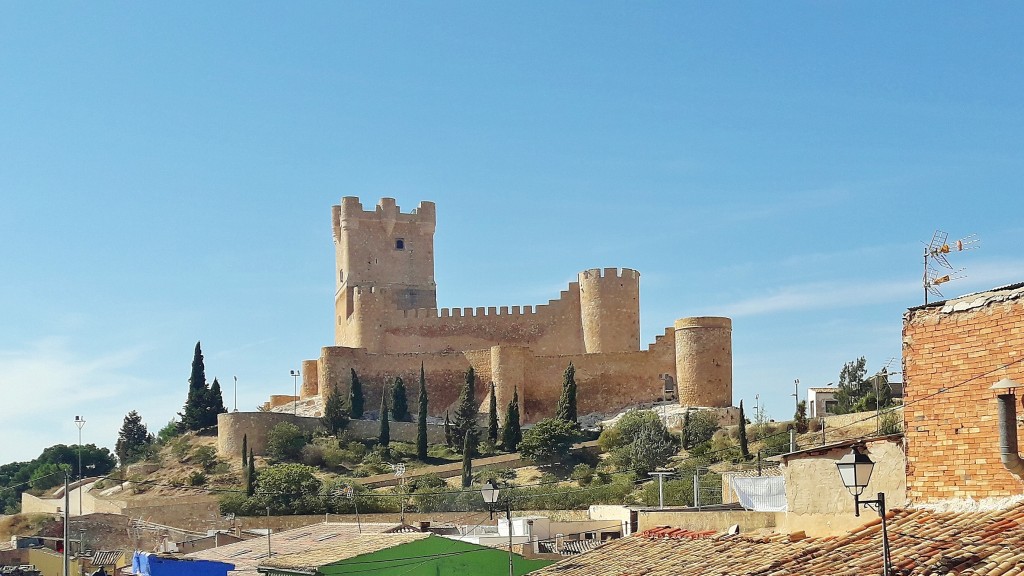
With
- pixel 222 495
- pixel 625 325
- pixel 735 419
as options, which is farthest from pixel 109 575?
pixel 625 325

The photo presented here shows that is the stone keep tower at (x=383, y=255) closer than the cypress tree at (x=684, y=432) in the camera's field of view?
No

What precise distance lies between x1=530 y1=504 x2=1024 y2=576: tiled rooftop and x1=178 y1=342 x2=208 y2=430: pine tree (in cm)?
4018

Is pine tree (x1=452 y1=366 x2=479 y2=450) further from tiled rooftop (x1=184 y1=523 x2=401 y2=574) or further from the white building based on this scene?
tiled rooftop (x1=184 y1=523 x2=401 y2=574)

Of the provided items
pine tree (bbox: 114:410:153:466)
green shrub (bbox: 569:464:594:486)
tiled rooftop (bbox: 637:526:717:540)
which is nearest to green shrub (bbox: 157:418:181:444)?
pine tree (bbox: 114:410:153:466)

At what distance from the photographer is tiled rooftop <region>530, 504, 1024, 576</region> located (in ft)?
23.0

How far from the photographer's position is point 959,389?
315 inches

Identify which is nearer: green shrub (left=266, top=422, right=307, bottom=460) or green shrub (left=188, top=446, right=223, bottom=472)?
green shrub (left=266, top=422, right=307, bottom=460)

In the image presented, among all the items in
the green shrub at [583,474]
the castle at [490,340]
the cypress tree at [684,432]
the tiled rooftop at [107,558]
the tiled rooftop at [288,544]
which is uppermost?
the castle at [490,340]

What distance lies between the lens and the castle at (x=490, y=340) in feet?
154

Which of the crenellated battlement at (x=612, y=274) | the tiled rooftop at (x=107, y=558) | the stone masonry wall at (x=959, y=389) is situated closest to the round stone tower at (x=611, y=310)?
the crenellated battlement at (x=612, y=274)

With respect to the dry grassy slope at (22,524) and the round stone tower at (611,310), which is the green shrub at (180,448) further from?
the round stone tower at (611,310)

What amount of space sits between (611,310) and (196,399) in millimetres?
15368

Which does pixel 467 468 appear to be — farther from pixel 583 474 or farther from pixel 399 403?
pixel 399 403

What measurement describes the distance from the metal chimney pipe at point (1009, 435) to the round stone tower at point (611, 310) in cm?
4205
